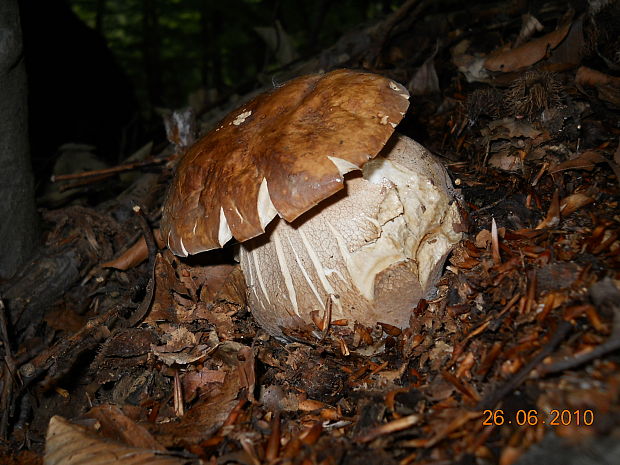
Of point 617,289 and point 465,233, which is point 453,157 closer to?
point 465,233

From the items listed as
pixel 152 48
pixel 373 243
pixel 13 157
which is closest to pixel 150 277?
pixel 13 157

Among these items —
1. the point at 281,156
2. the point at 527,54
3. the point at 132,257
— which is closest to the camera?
the point at 281,156

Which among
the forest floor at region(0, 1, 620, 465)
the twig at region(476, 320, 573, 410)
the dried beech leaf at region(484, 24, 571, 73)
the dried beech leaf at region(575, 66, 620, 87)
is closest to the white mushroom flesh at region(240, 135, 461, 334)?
the forest floor at region(0, 1, 620, 465)

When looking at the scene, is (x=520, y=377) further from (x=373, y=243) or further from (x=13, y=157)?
(x=13, y=157)

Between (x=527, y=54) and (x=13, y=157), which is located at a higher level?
(x=13, y=157)

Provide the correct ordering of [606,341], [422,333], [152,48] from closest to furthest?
[606,341] < [422,333] < [152,48]
